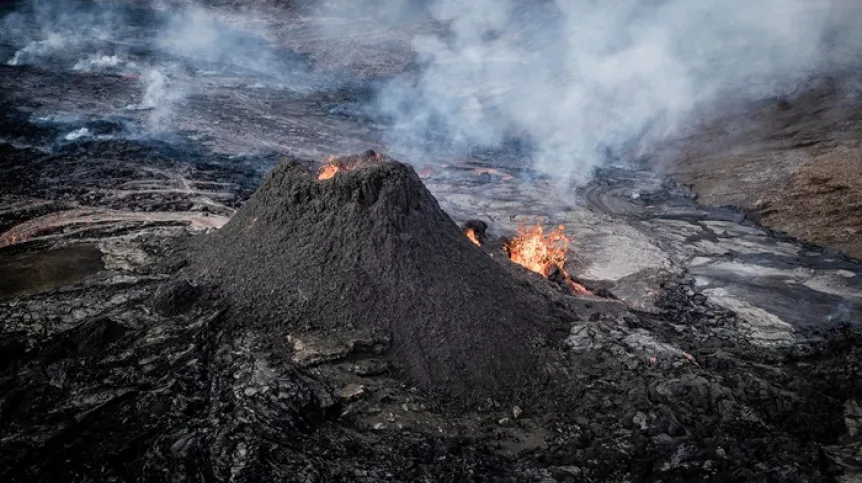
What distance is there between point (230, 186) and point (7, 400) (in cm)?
861

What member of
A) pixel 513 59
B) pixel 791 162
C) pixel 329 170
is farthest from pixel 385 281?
pixel 513 59

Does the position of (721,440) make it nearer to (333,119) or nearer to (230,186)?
(230,186)

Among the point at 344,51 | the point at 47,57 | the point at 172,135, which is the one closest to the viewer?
the point at 172,135

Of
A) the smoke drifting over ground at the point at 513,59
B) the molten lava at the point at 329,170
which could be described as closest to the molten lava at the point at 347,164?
the molten lava at the point at 329,170

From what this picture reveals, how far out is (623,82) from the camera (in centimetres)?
2003

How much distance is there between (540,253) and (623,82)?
1230 cm

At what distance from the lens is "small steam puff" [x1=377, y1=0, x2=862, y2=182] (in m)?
19.0

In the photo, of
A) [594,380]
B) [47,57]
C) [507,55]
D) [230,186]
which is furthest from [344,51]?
[594,380]

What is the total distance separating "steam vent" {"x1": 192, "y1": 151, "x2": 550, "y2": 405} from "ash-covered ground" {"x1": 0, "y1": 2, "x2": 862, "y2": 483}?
3 centimetres

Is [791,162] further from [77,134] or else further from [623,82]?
[77,134]

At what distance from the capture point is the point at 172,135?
16312 mm

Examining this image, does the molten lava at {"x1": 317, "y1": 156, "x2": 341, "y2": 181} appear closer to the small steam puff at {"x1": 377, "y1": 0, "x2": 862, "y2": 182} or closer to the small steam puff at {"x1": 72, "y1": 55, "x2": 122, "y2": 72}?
the small steam puff at {"x1": 377, "y1": 0, "x2": 862, "y2": 182}

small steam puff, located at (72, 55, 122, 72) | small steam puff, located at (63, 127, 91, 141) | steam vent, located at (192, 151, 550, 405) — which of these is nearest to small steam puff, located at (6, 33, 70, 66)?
small steam puff, located at (72, 55, 122, 72)

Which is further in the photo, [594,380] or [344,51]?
[344,51]
